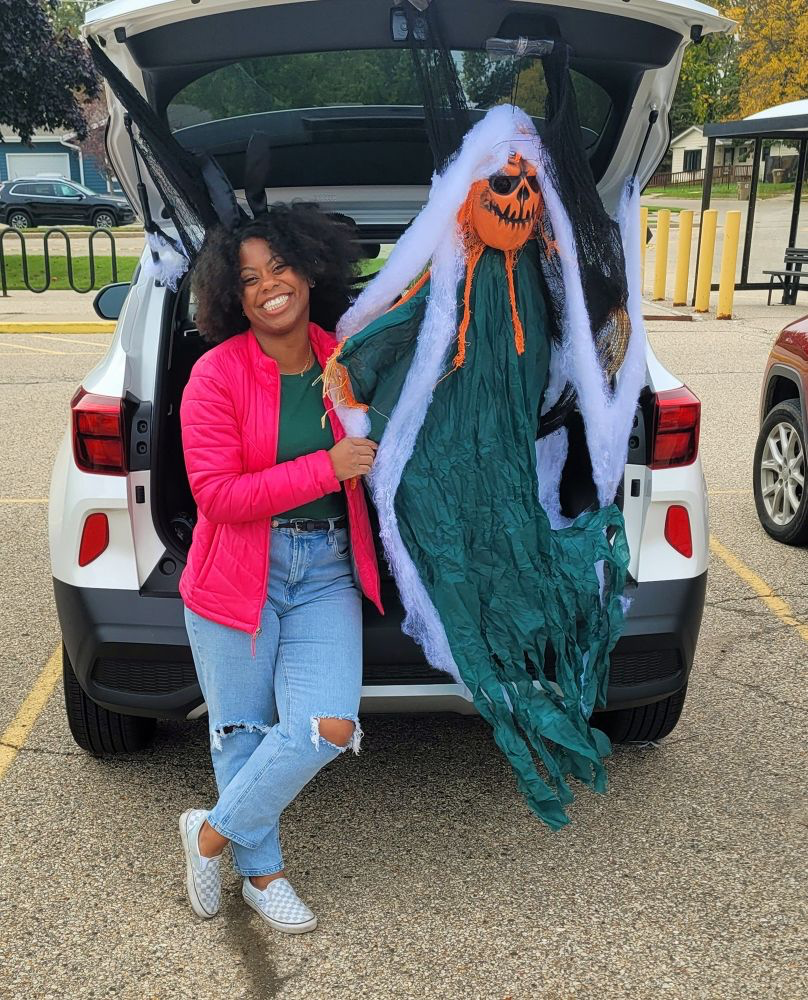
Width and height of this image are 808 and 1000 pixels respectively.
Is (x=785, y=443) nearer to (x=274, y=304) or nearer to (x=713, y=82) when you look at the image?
(x=274, y=304)

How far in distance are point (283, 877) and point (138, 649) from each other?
657 mm

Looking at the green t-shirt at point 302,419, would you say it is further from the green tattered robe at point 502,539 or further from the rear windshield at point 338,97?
the rear windshield at point 338,97

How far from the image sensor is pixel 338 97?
9.94 feet

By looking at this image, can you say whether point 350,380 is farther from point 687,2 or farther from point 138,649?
point 687,2

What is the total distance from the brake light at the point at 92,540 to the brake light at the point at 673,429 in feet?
4.72

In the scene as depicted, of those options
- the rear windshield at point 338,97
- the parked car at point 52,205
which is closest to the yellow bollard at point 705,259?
the rear windshield at point 338,97

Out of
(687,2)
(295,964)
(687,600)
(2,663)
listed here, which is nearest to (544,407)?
(687,600)

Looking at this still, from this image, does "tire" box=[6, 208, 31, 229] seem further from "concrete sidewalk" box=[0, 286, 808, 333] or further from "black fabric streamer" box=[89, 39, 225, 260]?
"black fabric streamer" box=[89, 39, 225, 260]

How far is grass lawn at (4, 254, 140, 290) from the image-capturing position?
1778cm

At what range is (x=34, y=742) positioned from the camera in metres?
3.46

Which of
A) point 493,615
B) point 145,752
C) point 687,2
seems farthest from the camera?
point 145,752

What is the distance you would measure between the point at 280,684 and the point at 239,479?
501 millimetres

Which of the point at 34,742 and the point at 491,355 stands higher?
the point at 491,355

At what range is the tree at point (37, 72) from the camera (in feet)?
54.4
